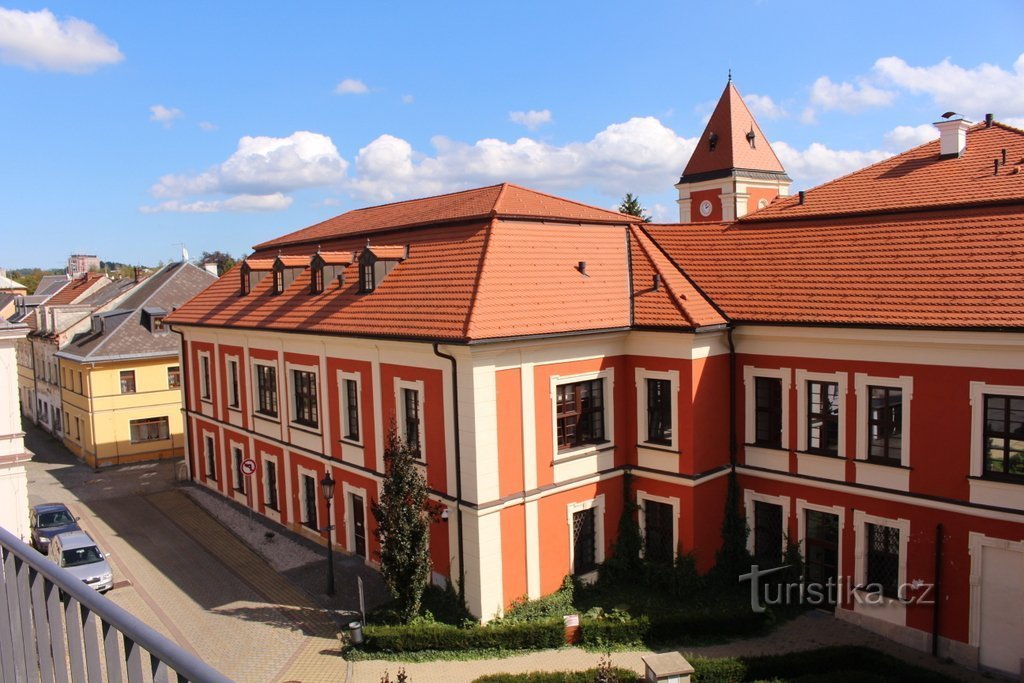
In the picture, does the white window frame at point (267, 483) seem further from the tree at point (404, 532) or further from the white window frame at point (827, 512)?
the white window frame at point (827, 512)

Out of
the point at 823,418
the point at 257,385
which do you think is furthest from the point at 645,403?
the point at 257,385

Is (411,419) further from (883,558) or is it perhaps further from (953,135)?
(953,135)

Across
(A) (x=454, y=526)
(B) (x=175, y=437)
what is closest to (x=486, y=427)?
(A) (x=454, y=526)

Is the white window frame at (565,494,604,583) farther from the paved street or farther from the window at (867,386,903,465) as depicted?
the window at (867,386,903,465)

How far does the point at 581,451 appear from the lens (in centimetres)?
1994

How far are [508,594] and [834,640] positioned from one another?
785 centimetres

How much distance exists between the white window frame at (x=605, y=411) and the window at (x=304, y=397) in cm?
874

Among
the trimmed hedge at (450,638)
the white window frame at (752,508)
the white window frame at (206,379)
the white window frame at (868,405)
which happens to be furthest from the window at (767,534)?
the white window frame at (206,379)

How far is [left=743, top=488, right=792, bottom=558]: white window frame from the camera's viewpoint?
19938 millimetres

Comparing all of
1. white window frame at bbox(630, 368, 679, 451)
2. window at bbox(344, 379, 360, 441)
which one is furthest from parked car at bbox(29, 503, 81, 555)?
white window frame at bbox(630, 368, 679, 451)

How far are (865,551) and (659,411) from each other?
606 cm

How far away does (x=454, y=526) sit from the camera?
18.6 metres

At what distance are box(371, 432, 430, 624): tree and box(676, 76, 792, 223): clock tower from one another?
22.7 m

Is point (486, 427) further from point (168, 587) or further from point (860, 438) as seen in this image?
point (168, 587)
